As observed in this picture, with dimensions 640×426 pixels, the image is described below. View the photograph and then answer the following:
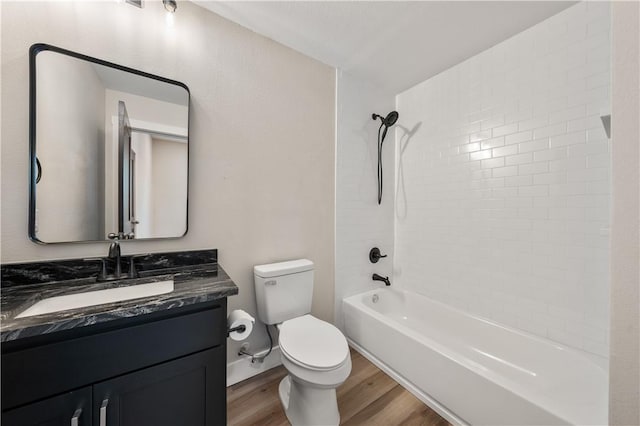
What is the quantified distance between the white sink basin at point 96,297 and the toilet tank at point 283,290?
22.7 inches

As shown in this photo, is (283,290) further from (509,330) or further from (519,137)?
(519,137)

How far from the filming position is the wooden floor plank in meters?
1.39

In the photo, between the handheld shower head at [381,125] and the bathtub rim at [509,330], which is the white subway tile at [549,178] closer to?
the bathtub rim at [509,330]

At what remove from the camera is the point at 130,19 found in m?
1.29

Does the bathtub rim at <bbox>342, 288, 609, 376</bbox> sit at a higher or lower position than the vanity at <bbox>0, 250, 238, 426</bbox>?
lower

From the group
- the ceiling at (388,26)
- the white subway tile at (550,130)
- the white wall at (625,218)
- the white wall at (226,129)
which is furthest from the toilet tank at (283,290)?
the white subway tile at (550,130)

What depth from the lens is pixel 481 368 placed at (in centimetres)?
126

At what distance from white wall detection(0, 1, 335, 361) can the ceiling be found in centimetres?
12

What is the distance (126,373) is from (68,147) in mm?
1066

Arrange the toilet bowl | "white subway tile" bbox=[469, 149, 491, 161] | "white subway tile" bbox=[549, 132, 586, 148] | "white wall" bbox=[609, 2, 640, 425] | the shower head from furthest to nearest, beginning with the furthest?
the shower head
"white subway tile" bbox=[469, 149, 491, 161]
"white subway tile" bbox=[549, 132, 586, 148]
the toilet bowl
"white wall" bbox=[609, 2, 640, 425]

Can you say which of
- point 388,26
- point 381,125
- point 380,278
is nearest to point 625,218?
point 388,26

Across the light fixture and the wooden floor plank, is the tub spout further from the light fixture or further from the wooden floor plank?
the light fixture

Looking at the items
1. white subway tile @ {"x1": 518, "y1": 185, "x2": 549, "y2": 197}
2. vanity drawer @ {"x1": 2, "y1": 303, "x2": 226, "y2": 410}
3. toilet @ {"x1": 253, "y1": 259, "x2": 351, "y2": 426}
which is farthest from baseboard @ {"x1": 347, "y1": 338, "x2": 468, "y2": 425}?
white subway tile @ {"x1": 518, "y1": 185, "x2": 549, "y2": 197}

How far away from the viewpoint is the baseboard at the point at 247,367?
64.4 inches
